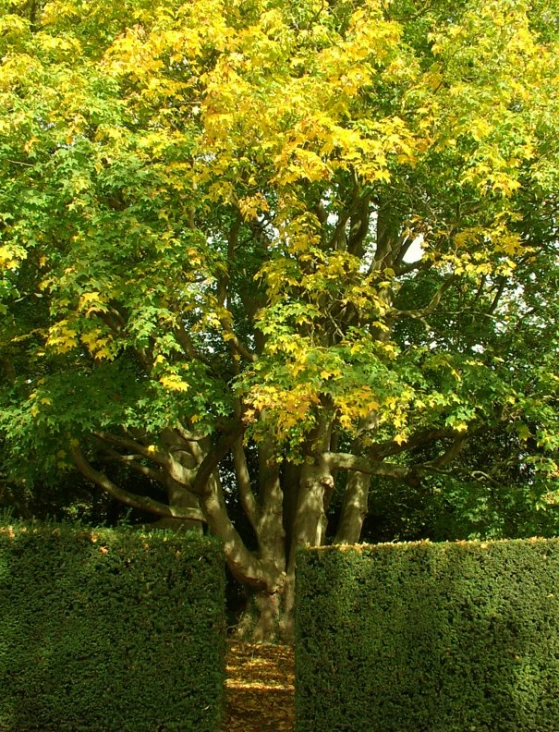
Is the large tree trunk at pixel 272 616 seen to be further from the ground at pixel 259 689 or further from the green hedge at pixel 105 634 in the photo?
the green hedge at pixel 105 634

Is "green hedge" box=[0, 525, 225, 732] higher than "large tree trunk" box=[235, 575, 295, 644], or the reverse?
"green hedge" box=[0, 525, 225, 732]

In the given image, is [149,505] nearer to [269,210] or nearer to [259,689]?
[259,689]

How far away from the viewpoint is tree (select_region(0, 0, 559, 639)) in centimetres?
794

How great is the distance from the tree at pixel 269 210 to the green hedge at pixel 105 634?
1.57 m

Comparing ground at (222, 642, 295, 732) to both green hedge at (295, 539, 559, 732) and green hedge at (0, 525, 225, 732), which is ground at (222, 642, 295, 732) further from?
green hedge at (295, 539, 559, 732)

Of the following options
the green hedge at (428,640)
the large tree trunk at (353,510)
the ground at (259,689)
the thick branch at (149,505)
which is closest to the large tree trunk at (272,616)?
the ground at (259,689)

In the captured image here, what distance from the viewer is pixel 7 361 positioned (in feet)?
34.0

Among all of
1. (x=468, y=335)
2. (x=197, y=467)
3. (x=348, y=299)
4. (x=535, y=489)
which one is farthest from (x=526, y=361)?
(x=197, y=467)

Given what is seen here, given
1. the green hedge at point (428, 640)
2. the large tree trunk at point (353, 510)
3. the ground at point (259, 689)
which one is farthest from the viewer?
the large tree trunk at point (353, 510)

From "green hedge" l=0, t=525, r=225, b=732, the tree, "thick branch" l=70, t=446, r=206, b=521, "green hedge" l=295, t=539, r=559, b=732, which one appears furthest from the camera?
"thick branch" l=70, t=446, r=206, b=521

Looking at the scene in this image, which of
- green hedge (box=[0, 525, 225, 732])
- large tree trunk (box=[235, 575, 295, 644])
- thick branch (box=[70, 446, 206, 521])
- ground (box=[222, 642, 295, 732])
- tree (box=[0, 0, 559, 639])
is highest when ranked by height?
tree (box=[0, 0, 559, 639])

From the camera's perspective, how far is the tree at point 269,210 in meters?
7.94

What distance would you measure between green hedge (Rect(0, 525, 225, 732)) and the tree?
1.57 m

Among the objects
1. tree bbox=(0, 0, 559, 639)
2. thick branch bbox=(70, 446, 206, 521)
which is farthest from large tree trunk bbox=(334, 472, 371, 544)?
thick branch bbox=(70, 446, 206, 521)
